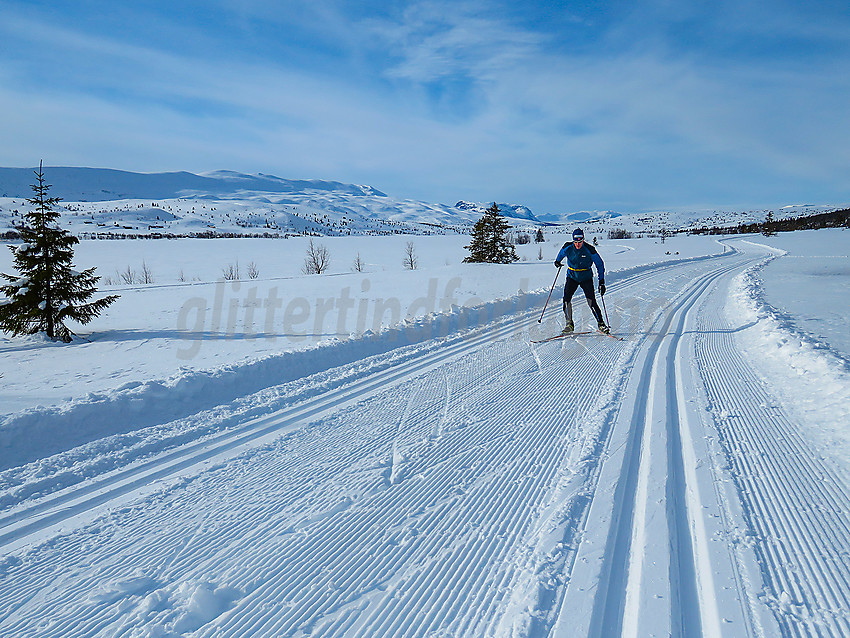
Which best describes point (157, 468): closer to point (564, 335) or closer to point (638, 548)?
point (638, 548)

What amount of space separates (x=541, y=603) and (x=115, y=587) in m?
2.27

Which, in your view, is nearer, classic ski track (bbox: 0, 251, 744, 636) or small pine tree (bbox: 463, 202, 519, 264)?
classic ski track (bbox: 0, 251, 744, 636)

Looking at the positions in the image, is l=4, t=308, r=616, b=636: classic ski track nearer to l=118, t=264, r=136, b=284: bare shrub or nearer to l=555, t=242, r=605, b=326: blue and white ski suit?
l=555, t=242, r=605, b=326: blue and white ski suit

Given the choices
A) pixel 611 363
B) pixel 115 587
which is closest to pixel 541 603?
pixel 115 587

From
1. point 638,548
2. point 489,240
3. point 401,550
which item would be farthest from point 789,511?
point 489,240

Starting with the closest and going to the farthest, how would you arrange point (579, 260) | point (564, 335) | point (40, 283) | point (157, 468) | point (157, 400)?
1. point (157, 468)
2. point (157, 400)
3. point (564, 335)
4. point (579, 260)
5. point (40, 283)

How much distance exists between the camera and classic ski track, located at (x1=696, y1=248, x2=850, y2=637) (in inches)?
79.7

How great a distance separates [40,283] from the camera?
30.0ft

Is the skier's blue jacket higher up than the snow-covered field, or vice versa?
the skier's blue jacket

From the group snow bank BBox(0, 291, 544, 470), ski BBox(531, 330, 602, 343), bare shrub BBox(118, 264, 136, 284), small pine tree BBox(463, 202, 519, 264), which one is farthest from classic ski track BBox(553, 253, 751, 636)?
small pine tree BBox(463, 202, 519, 264)

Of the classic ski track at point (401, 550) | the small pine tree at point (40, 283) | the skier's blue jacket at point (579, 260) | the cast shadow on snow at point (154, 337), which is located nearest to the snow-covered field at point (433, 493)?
the classic ski track at point (401, 550)

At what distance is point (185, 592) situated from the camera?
221cm

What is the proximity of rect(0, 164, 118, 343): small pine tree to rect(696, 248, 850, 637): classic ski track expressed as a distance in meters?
11.6

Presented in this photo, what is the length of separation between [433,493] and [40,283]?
1068cm
